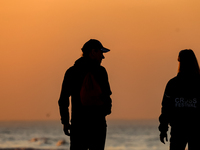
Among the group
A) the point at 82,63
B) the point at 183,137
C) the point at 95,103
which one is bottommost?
the point at 183,137

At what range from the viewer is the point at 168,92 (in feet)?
28.8

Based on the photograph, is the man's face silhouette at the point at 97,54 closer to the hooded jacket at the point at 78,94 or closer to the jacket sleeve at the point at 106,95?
the hooded jacket at the point at 78,94

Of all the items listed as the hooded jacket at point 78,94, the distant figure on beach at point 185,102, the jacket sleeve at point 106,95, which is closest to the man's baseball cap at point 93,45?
the hooded jacket at point 78,94

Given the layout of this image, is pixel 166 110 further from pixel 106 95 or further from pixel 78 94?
pixel 78 94

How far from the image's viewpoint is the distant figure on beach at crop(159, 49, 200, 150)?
8688 mm

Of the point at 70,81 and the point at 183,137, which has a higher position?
the point at 70,81

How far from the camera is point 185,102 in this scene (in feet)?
28.5

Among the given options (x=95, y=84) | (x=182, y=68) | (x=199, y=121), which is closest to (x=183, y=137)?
(x=199, y=121)

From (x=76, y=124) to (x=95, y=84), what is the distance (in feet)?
1.92

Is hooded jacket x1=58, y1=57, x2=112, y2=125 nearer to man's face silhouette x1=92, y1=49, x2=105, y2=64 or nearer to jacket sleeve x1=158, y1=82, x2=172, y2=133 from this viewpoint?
man's face silhouette x1=92, y1=49, x2=105, y2=64

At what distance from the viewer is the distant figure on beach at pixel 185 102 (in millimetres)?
8688

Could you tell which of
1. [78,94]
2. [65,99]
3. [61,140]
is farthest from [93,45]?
[61,140]

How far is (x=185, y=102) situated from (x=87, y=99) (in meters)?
1.43

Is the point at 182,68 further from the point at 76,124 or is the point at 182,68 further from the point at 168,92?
the point at 76,124
